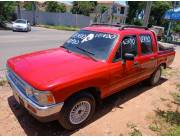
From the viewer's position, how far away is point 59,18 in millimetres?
41000

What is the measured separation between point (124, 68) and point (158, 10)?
49740mm

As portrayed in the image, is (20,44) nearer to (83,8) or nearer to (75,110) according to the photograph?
(75,110)

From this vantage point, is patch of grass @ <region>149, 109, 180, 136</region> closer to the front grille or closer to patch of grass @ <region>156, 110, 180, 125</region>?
patch of grass @ <region>156, 110, 180, 125</region>

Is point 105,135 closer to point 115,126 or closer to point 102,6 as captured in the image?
point 115,126

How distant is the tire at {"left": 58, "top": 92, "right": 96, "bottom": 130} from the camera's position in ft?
12.3

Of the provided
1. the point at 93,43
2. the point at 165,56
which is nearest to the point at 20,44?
the point at 165,56

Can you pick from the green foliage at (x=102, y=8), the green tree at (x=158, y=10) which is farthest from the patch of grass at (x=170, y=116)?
the green foliage at (x=102, y=8)

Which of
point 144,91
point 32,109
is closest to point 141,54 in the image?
point 144,91

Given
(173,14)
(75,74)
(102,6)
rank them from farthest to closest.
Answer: (102,6) → (173,14) → (75,74)

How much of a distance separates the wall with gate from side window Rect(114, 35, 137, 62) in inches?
1453

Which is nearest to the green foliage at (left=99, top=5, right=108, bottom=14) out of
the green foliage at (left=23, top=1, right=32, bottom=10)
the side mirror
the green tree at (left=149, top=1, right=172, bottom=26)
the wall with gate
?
the green tree at (left=149, top=1, right=172, bottom=26)

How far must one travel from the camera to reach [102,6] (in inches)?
2307

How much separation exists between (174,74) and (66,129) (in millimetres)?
6169

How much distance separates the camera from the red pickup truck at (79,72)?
350 cm
